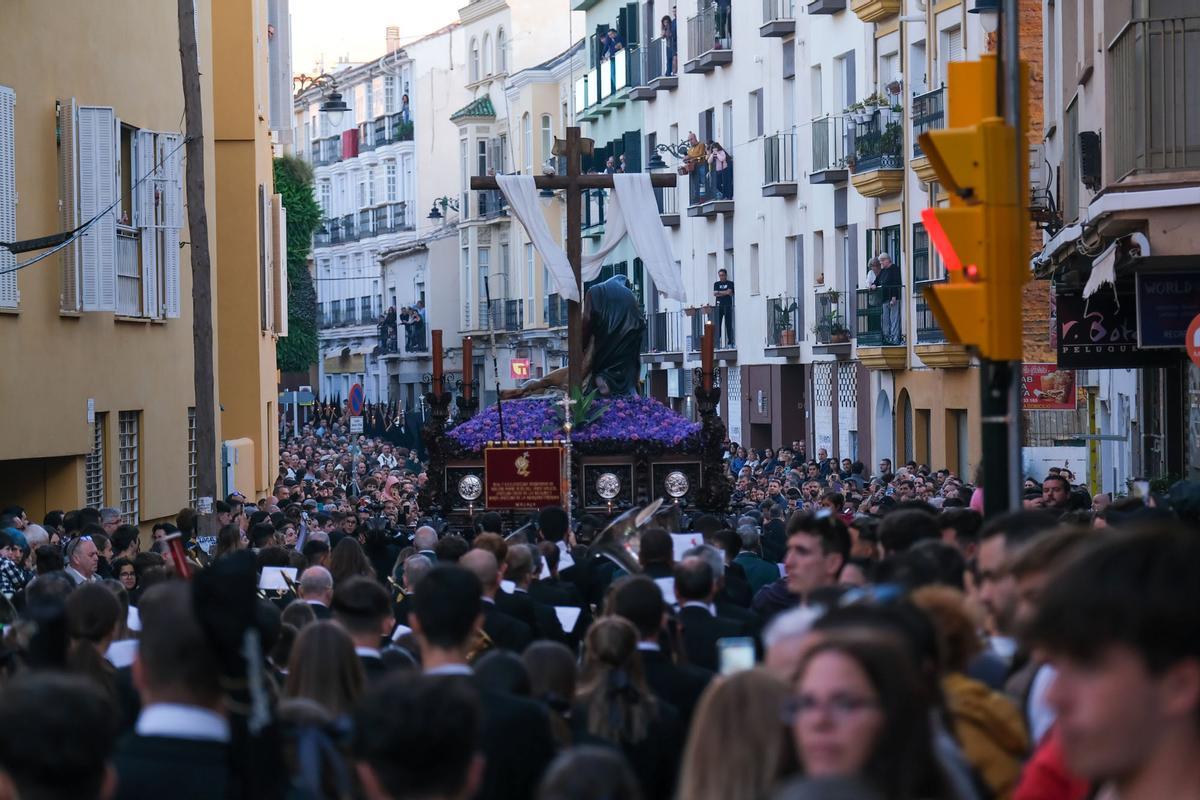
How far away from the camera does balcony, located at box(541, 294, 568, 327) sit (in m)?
60.7

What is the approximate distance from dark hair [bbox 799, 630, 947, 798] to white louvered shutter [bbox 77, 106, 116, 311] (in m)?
17.9

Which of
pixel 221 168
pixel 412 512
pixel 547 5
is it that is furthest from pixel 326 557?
pixel 547 5

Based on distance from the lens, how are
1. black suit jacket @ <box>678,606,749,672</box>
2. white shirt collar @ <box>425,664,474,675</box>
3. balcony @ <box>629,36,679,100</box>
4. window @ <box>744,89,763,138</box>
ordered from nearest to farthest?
white shirt collar @ <box>425,664,474,675</box> → black suit jacket @ <box>678,606,749,672</box> → window @ <box>744,89,763,138</box> → balcony @ <box>629,36,679,100</box>

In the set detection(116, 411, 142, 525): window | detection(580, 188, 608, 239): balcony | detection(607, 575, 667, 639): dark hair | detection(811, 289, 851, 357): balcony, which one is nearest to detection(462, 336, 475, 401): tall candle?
detection(116, 411, 142, 525): window

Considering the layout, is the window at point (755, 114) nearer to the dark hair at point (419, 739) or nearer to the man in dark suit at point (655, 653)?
the man in dark suit at point (655, 653)

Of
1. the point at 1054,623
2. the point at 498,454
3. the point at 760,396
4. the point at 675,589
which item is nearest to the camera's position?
the point at 1054,623

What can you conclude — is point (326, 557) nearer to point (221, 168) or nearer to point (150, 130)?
point (150, 130)

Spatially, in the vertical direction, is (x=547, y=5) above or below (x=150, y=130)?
above

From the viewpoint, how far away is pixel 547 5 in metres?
67.9

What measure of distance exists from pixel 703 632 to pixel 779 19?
33275mm

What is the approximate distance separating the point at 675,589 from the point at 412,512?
1222 centimetres

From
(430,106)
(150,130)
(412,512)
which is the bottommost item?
(412,512)

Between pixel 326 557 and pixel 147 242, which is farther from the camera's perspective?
pixel 147 242

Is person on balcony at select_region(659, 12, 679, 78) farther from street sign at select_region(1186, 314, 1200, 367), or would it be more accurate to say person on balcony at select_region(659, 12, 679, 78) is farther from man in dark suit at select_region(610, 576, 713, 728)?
man in dark suit at select_region(610, 576, 713, 728)
